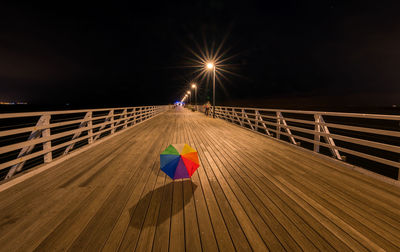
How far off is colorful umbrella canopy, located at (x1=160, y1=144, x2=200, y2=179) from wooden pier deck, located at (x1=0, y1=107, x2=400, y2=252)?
0.97 feet

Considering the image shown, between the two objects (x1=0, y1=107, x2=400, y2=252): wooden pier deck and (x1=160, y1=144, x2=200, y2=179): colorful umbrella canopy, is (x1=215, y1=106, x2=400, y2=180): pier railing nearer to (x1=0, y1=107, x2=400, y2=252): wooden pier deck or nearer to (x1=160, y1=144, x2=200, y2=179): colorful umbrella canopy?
(x1=0, y1=107, x2=400, y2=252): wooden pier deck

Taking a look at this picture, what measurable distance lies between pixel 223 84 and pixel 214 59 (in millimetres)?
62213

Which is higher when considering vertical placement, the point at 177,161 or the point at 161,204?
the point at 177,161

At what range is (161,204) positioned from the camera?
2.61 m

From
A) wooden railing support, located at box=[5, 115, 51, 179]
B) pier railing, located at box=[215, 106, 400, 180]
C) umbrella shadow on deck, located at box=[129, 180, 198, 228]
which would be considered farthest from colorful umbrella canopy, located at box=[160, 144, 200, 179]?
wooden railing support, located at box=[5, 115, 51, 179]

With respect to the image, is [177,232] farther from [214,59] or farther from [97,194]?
[214,59]

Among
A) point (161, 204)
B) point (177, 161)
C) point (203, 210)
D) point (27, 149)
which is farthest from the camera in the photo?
point (27, 149)

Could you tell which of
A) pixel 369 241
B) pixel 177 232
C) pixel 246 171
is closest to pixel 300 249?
pixel 369 241

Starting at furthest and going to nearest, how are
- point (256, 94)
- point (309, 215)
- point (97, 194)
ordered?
point (256, 94) < point (97, 194) < point (309, 215)

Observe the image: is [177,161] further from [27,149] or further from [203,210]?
[27,149]

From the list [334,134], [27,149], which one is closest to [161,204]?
[27,149]

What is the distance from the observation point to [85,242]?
1938 millimetres

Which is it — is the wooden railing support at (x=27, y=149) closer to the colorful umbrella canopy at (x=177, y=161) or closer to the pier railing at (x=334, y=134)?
the colorful umbrella canopy at (x=177, y=161)

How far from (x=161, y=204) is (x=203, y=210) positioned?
637mm
